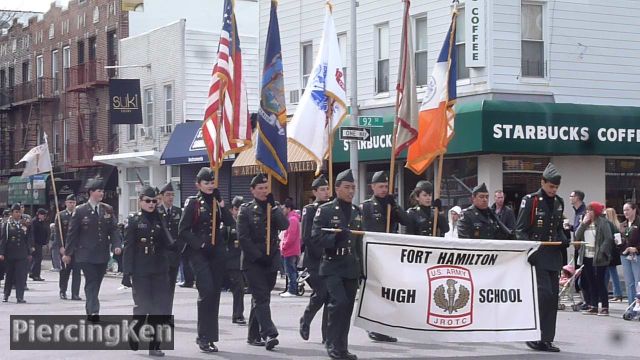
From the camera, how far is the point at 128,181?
4103 cm

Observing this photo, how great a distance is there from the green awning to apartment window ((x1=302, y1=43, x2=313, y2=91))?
18682mm

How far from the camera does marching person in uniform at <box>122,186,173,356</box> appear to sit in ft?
41.7

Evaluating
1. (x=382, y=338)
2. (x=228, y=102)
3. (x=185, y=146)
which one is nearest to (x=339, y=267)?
(x=382, y=338)

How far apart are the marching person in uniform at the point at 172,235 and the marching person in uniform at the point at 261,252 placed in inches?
30.8

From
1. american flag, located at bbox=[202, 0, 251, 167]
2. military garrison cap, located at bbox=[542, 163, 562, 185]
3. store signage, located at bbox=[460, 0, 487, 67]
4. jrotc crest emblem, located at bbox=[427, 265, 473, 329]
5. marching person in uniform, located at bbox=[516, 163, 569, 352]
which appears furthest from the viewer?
store signage, located at bbox=[460, 0, 487, 67]

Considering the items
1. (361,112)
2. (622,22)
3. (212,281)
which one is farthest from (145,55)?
(212,281)

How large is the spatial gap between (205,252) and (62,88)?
117 feet

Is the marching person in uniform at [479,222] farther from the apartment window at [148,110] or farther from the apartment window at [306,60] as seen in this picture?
the apartment window at [148,110]

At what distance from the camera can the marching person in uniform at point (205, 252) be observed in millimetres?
12328

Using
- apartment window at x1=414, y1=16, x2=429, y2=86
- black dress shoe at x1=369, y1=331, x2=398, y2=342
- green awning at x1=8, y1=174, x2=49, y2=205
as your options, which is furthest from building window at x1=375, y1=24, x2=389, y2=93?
green awning at x1=8, y1=174, x2=49, y2=205

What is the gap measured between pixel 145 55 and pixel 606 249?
25.2 metres

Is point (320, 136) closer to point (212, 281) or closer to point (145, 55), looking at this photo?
point (212, 281)

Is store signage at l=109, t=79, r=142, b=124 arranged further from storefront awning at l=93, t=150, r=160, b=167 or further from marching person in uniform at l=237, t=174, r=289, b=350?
marching person in uniform at l=237, t=174, r=289, b=350

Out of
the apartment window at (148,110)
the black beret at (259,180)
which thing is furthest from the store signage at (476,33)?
the apartment window at (148,110)
